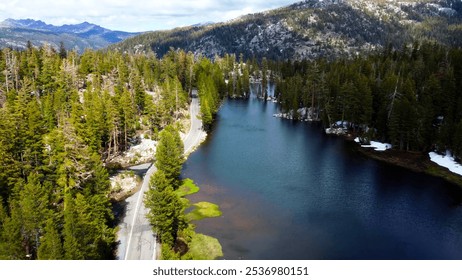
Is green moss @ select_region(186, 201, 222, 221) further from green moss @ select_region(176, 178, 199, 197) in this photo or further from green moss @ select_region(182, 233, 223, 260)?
green moss @ select_region(182, 233, 223, 260)

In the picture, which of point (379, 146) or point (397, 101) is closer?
point (397, 101)

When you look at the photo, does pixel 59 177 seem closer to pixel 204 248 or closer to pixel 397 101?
pixel 204 248

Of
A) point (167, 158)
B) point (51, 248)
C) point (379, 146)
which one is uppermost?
point (167, 158)

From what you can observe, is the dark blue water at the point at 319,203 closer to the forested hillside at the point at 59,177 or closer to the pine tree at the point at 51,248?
the forested hillside at the point at 59,177

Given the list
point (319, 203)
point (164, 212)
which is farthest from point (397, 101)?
point (164, 212)

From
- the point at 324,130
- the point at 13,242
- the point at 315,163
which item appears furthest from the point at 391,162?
the point at 13,242

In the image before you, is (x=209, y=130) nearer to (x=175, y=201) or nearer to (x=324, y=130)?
(x=324, y=130)

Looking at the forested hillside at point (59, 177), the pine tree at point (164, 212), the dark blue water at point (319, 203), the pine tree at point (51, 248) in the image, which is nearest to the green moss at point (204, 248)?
the dark blue water at point (319, 203)
